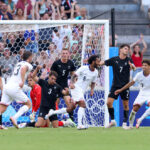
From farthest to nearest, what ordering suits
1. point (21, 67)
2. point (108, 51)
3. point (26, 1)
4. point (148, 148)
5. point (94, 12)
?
point (94, 12), point (26, 1), point (108, 51), point (21, 67), point (148, 148)

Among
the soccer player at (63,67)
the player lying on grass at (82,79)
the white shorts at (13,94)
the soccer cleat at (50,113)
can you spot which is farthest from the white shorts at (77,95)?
the white shorts at (13,94)

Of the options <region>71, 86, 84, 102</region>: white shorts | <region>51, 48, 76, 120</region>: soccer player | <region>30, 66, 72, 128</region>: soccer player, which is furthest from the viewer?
<region>51, 48, 76, 120</region>: soccer player

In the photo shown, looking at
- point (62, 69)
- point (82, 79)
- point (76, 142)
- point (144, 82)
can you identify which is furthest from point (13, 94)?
point (76, 142)

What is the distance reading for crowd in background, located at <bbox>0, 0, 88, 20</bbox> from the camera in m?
19.1

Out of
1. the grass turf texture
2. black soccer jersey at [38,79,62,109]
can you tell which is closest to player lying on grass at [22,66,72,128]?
black soccer jersey at [38,79,62,109]

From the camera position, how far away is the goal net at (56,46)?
Answer: 15195 millimetres

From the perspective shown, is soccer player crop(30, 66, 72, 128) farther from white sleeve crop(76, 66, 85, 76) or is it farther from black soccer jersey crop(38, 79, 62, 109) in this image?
white sleeve crop(76, 66, 85, 76)

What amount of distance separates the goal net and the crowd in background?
2.96 metres

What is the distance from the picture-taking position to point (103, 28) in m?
15.2

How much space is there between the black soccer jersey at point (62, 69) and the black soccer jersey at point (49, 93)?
38 centimetres

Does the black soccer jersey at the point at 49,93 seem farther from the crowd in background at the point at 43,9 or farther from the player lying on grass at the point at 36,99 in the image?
the crowd in background at the point at 43,9

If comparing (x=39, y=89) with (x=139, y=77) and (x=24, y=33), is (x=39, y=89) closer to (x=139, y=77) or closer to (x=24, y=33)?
(x=24, y=33)

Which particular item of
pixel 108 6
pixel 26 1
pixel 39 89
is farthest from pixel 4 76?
pixel 108 6

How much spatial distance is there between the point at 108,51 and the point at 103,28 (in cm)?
77
